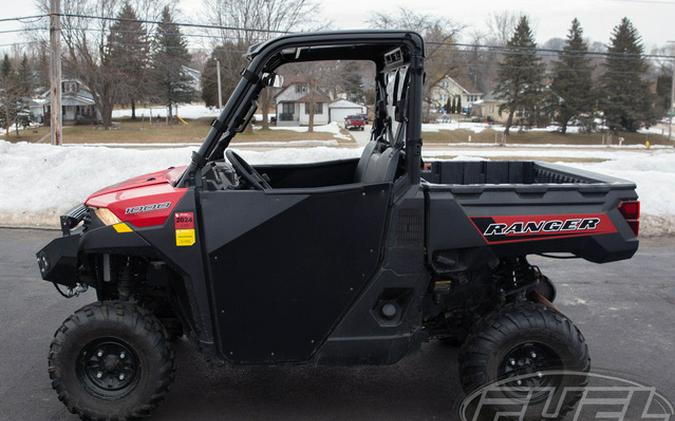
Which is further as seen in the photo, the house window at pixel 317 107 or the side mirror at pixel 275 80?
the house window at pixel 317 107

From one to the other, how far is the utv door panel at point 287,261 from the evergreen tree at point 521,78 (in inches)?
2066

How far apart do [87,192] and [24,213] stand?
1203 millimetres

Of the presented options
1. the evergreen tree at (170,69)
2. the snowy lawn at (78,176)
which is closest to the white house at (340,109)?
the evergreen tree at (170,69)

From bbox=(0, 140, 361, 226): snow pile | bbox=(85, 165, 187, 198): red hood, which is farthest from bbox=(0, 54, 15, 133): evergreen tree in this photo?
bbox=(85, 165, 187, 198): red hood

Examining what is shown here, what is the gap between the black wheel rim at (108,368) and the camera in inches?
150

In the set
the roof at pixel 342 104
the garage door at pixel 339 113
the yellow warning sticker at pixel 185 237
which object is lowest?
the yellow warning sticker at pixel 185 237

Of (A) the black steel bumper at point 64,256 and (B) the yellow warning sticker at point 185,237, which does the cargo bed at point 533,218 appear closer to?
(B) the yellow warning sticker at point 185,237

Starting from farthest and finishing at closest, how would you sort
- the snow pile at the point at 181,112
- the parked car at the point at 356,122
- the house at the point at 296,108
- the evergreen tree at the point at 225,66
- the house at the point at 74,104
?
the snow pile at the point at 181,112 → the house at the point at 74,104 → the house at the point at 296,108 → the parked car at the point at 356,122 → the evergreen tree at the point at 225,66

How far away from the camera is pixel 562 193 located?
3855 mm

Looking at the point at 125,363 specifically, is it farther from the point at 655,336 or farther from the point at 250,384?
the point at 655,336

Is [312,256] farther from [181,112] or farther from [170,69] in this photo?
[181,112]

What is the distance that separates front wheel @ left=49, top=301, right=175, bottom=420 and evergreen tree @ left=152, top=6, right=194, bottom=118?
59.9m

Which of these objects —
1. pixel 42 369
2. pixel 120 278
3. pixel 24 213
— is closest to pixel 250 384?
pixel 120 278

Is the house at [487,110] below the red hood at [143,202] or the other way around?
the other way around
